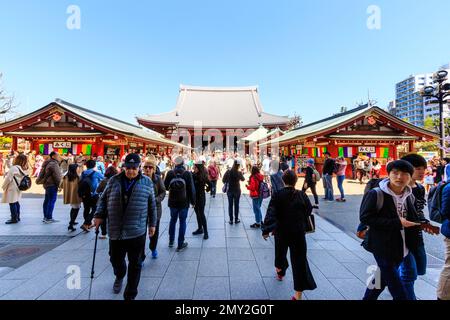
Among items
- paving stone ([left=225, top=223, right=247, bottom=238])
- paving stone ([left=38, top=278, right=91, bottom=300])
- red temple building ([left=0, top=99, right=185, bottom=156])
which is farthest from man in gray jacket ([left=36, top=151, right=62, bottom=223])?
red temple building ([left=0, top=99, right=185, bottom=156])

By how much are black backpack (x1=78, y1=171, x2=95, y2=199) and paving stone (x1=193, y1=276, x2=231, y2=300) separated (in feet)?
10.8

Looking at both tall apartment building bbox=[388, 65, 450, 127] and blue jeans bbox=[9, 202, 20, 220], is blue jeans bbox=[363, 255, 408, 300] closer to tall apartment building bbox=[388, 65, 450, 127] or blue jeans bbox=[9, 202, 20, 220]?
blue jeans bbox=[9, 202, 20, 220]

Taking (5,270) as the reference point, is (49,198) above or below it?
above

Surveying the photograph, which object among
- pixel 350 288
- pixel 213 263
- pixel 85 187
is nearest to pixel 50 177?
pixel 85 187

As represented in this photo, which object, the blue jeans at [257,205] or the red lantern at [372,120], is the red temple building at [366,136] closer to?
the red lantern at [372,120]

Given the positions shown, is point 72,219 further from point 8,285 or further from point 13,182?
point 8,285

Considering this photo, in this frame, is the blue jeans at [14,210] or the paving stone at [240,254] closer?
the paving stone at [240,254]

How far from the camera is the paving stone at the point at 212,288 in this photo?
285 centimetres

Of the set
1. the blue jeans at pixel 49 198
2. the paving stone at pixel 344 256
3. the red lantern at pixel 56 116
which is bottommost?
the paving stone at pixel 344 256

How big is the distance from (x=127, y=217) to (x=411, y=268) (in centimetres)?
323

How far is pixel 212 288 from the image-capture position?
301 centimetres

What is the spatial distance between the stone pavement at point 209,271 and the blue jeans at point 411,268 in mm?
619

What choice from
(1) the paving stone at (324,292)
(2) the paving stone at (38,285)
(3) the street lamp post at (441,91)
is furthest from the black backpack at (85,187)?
(3) the street lamp post at (441,91)
